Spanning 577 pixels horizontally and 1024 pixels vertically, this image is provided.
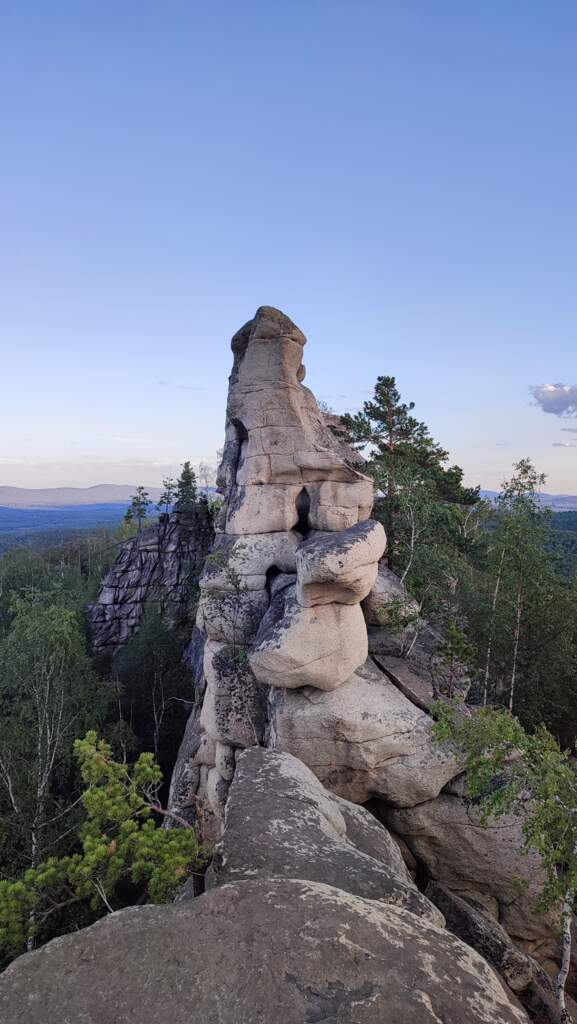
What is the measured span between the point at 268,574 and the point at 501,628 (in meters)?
9.70

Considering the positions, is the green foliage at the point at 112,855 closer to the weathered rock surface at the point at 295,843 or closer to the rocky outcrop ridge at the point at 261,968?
the weathered rock surface at the point at 295,843

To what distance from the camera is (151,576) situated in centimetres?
4341

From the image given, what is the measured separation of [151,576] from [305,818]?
3743 cm

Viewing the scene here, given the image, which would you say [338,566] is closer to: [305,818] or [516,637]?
[305,818]

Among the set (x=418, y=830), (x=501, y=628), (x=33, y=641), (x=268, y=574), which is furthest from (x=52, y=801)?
(x=501, y=628)

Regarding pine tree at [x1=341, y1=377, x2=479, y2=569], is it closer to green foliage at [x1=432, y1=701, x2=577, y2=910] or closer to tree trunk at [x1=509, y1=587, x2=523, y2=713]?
tree trunk at [x1=509, y1=587, x2=523, y2=713]

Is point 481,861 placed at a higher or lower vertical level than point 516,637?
lower

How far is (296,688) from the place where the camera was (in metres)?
14.2

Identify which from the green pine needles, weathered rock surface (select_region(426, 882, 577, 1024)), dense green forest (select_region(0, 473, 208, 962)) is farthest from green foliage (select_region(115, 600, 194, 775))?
the green pine needles

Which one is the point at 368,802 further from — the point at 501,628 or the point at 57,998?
the point at 57,998

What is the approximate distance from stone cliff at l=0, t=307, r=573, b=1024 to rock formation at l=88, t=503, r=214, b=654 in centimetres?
2109

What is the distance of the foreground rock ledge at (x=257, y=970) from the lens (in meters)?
4.19

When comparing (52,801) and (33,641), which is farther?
(33,641)

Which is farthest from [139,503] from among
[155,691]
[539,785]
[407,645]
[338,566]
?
[539,785]
